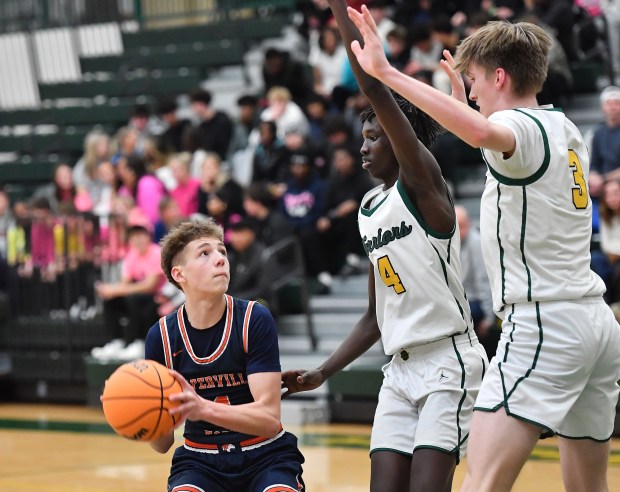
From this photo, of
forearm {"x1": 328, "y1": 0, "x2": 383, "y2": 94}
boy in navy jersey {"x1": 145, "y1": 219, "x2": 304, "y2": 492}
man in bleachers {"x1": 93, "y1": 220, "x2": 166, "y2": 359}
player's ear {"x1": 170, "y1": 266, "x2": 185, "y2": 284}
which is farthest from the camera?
man in bleachers {"x1": 93, "y1": 220, "x2": 166, "y2": 359}

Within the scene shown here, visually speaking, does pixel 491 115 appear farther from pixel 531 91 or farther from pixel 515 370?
pixel 515 370

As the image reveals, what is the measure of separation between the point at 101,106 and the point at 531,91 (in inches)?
522

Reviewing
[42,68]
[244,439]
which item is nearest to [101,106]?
[42,68]

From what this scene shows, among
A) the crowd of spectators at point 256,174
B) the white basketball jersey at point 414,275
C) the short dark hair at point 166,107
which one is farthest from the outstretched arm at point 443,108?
the short dark hair at point 166,107

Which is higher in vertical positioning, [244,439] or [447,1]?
[447,1]

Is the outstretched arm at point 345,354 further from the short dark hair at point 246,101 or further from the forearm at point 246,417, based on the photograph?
the short dark hair at point 246,101

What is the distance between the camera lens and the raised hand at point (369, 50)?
13.0ft

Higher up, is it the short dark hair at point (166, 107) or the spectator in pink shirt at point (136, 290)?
the short dark hair at point (166, 107)

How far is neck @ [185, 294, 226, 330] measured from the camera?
4.88 m

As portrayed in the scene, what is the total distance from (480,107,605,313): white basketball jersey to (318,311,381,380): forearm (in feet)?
2.76

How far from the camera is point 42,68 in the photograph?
1914cm

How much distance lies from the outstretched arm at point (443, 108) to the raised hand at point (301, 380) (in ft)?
4.37

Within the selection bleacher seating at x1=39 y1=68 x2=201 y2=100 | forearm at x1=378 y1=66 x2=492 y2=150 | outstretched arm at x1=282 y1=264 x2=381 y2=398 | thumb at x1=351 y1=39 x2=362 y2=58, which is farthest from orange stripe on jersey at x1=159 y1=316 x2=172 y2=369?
bleacher seating at x1=39 y1=68 x2=201 y2=100

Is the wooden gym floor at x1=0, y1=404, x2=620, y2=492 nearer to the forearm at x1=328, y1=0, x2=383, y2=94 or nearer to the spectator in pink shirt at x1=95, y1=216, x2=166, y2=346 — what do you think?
the spectator in pink shirt at x1=95, y1=216, x2=166, y2=346
